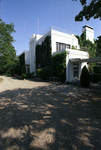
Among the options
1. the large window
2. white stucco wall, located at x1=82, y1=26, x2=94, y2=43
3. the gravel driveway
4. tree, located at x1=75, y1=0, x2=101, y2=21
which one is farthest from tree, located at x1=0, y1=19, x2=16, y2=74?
white stucco wall, located at x1=82, y1=26, x2=94, y2=43

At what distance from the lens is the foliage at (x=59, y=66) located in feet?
36.6

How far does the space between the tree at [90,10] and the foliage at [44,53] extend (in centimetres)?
740

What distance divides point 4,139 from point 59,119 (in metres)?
1.74

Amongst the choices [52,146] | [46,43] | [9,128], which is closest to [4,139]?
[9,128]

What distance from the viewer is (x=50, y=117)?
3.11m

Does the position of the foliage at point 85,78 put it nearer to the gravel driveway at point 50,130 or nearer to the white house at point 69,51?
the white house at point 69,51

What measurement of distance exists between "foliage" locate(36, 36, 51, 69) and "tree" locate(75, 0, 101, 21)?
7.40 m

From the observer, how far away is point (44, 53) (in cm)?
1514

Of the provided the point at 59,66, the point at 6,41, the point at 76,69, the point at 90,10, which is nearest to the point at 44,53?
the point at 59,66

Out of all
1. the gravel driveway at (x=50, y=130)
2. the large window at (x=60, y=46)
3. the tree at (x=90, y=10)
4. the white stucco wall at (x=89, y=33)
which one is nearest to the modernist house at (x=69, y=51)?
the large window at (x=60, y=46)

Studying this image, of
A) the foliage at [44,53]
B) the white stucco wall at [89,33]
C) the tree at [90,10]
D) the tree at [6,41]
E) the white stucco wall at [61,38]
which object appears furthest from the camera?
the white stucco wall at [89,33]

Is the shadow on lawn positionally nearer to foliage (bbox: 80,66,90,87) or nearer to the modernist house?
foliage (bbox: 80,66,90,87)

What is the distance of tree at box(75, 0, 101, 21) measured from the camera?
5.90 metres

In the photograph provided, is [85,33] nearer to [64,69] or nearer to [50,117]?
[64,69]
